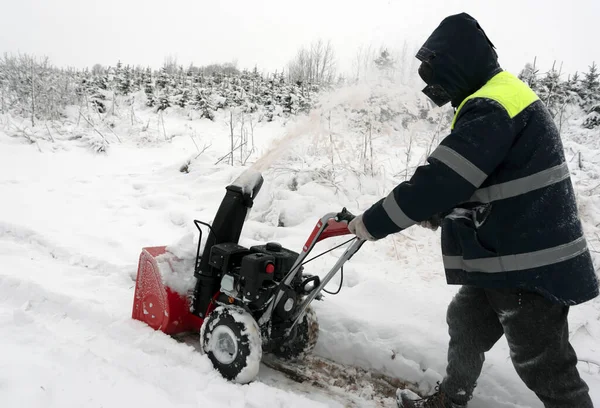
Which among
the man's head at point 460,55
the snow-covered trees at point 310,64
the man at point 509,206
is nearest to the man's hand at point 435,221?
the man at point 509,206

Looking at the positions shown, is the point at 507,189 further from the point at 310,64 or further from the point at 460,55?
the point at 310,64

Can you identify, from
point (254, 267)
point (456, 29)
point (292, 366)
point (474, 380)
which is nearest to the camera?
point (456, 29)

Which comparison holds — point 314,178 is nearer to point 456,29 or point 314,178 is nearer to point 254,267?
point 254,267

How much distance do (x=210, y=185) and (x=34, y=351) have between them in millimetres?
4836

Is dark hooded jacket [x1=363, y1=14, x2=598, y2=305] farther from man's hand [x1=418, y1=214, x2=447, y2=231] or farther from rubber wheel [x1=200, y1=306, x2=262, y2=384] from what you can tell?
rubber wheel [x1=200, y1=306, x2=262, y2=384]

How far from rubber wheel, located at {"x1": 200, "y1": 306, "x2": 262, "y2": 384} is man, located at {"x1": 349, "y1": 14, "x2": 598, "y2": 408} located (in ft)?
3.50

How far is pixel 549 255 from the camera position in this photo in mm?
1724

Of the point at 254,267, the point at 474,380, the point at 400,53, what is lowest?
the point at 474,380

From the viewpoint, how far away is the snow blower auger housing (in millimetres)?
2432

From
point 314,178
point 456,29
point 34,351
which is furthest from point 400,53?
point 34,351

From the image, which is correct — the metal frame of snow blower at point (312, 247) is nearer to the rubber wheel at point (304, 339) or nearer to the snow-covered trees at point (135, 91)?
the rubber wheel at point (304, 339)

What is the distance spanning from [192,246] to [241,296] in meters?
0.75

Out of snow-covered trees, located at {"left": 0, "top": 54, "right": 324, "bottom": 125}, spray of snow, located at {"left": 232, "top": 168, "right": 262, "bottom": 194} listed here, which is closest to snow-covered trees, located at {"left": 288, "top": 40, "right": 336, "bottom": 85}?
snow-covered trees, located at {"left": 0, "top": 54, "right": 324, "bottom": 125}

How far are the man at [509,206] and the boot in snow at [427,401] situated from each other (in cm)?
56
